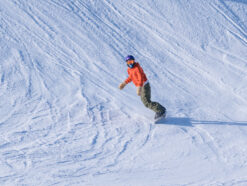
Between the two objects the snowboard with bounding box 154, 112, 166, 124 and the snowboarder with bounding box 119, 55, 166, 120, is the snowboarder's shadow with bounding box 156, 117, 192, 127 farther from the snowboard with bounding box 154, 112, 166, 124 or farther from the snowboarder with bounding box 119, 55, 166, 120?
the snowboarder with bounding box 119, 55, 166, 120

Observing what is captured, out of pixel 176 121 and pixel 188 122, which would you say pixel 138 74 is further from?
pixel 188 122

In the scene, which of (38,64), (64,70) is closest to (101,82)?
(64,70)

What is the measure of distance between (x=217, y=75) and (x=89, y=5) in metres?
4.04

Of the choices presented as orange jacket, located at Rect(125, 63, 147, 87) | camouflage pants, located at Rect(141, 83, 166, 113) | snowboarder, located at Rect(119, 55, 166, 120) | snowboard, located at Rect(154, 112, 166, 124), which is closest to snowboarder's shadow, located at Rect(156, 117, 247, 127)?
snowboard, located at Rect(154, 112, 166, 124)

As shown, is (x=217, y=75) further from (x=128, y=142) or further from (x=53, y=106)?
(x=53, y=106)

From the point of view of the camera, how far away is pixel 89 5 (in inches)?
458

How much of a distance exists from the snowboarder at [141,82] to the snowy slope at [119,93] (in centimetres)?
34

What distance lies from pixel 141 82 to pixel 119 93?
→ 1.46 meters

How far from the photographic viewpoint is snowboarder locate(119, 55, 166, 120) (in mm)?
7699

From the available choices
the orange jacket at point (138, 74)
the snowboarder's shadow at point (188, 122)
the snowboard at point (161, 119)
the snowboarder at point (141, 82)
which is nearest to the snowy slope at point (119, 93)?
the snowboarder's shadow at point (188, 122)

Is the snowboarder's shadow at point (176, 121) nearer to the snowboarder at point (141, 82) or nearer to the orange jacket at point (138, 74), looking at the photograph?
the snowboarder at point (141, 82)

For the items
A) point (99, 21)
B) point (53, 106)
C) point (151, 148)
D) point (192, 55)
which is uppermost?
point (99, 21)

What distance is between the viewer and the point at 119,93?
9.20 m

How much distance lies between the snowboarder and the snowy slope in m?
0.34
